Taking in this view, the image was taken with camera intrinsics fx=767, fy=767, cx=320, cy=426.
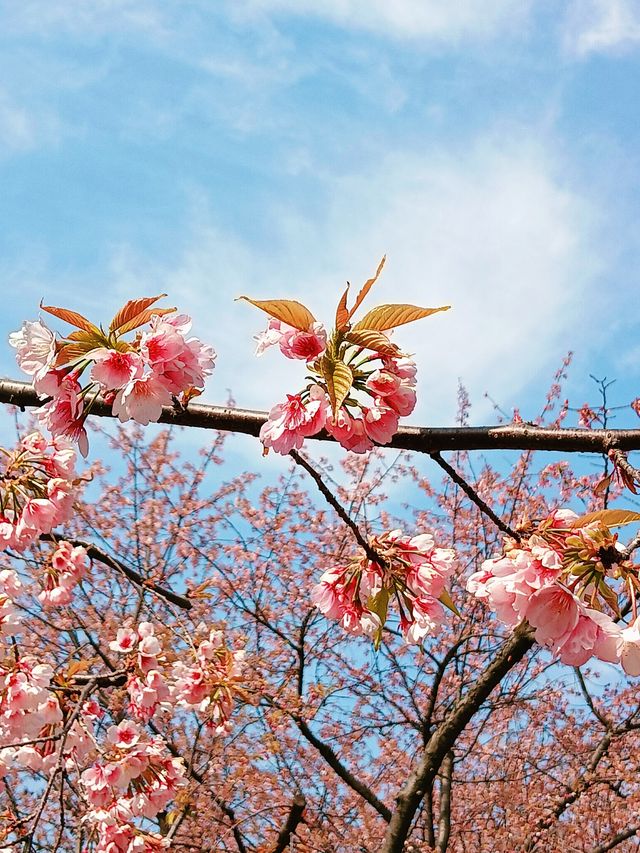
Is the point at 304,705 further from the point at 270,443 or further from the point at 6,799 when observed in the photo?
the point at 270,443

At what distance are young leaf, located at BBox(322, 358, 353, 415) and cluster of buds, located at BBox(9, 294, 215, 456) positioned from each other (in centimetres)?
28

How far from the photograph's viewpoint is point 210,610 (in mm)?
7375

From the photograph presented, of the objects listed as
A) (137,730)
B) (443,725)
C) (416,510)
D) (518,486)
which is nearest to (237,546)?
(416,510)

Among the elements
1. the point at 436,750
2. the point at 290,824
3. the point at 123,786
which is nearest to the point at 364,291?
the point at 123,786

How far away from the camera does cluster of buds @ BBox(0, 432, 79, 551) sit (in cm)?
259

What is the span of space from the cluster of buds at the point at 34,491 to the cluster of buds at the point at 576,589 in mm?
1714

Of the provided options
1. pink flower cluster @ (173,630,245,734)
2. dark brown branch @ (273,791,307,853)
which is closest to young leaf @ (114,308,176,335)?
pink flower cluster @ (173,630,245,734)

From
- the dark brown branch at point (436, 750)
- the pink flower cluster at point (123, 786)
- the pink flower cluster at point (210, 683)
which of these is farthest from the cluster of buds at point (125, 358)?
the dark brown branch at point (436, 750)

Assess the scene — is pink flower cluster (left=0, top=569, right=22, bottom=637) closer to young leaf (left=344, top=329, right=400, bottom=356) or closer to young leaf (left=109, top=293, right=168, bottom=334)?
young leaf (left=109, top=293, right=168, bottom=334)

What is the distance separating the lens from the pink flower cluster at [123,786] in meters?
3.03

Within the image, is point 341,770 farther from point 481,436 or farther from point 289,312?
point 289,312

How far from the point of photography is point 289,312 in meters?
1.44

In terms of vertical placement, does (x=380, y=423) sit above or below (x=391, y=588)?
above

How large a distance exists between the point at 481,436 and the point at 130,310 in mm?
835
